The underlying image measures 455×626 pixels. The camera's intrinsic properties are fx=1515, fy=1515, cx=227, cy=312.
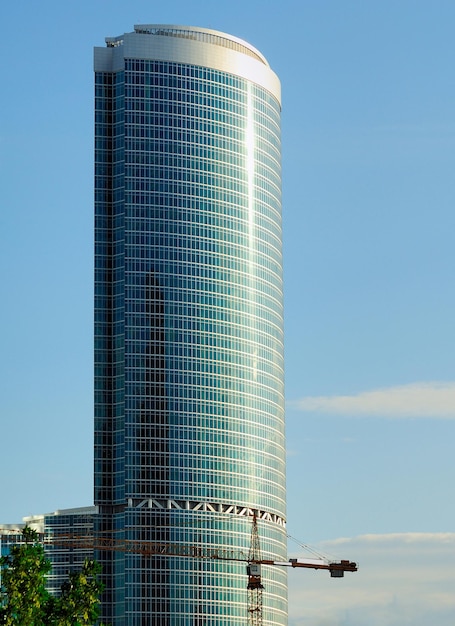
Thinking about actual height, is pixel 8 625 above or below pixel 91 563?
below

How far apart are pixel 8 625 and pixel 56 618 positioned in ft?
51.0

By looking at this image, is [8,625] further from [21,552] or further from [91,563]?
[91,563]

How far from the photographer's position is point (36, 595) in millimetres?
146625

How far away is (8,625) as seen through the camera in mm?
139250

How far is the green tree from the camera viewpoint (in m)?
145

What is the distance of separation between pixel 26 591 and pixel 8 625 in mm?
7049

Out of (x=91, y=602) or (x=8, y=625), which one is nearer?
(x=8, y=625)

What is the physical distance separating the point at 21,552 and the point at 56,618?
11385 mm

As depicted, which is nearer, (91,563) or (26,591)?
(26,591)

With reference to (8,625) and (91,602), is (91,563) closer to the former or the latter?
(91,602)

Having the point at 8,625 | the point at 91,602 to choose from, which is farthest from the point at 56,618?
the point at 8,625

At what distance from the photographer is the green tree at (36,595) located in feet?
476

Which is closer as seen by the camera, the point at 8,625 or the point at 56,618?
the point at 8,625

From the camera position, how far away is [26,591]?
479 feet
